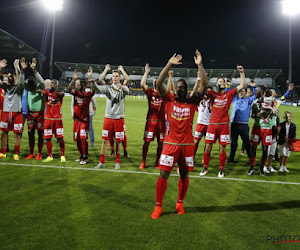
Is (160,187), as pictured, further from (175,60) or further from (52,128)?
(52,128)

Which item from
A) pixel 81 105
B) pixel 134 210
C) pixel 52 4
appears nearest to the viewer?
pixel 134 210

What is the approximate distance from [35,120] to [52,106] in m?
0.69

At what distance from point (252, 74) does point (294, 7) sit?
3497cm

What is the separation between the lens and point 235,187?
5031mm

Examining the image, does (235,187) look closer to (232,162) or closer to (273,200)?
(273,200)

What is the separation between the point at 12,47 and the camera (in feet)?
149

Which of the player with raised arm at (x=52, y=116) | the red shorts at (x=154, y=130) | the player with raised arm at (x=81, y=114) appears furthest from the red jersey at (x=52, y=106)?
the red shorts at (x=154, y=130)

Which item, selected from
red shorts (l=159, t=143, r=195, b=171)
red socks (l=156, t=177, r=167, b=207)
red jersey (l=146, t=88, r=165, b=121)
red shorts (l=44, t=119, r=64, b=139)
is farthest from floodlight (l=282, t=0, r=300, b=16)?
red socks (l=156, t=177, r=167, b=207)

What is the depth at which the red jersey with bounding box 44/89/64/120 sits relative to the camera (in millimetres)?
6488

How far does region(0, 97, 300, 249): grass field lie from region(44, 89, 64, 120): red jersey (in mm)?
1315

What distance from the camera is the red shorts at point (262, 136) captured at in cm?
584

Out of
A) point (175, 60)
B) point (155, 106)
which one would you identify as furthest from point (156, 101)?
point (175, 60)

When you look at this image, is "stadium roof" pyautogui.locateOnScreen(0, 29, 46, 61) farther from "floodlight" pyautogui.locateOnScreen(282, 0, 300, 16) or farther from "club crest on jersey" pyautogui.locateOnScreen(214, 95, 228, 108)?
"club crest on jersey" pyautogui.locateOnScreen(214, 95, 228, 108)

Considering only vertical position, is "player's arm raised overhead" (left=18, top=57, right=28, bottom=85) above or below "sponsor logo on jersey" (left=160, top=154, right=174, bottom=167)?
above
